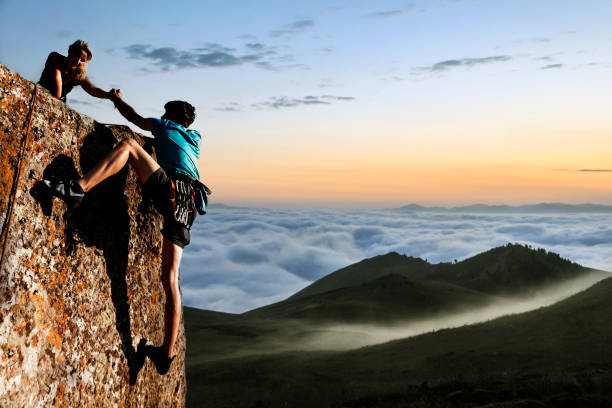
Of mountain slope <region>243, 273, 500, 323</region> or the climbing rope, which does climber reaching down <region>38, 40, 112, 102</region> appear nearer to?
the climbing rope

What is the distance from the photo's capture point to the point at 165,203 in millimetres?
5570

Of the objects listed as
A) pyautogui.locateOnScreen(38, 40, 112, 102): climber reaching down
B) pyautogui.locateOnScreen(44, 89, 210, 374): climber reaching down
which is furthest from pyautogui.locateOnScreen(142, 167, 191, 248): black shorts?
pyautogui.locateOnScreen(38, 40, 112, 102): climber reaching down

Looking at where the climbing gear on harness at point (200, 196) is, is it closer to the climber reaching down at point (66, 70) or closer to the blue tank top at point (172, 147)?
the blue tank top at point (172, 147)

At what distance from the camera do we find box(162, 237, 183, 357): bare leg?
18.3 ft

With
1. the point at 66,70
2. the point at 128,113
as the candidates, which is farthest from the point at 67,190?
the point at 66,70

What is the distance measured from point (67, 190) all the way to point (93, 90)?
2104 millimetres

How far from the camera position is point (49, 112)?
4.90 m

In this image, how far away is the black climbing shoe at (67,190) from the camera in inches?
181

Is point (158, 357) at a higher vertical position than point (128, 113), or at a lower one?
lower

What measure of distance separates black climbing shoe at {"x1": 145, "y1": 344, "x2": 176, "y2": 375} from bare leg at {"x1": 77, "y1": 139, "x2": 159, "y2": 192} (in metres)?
1.96

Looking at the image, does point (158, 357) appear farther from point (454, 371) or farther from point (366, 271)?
point (366, 271)

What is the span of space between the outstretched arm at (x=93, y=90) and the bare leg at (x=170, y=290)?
2072mm

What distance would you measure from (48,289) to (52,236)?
1.68ft

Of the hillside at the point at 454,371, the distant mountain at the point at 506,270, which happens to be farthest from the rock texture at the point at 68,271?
the distant mountain at the point at 506,270
